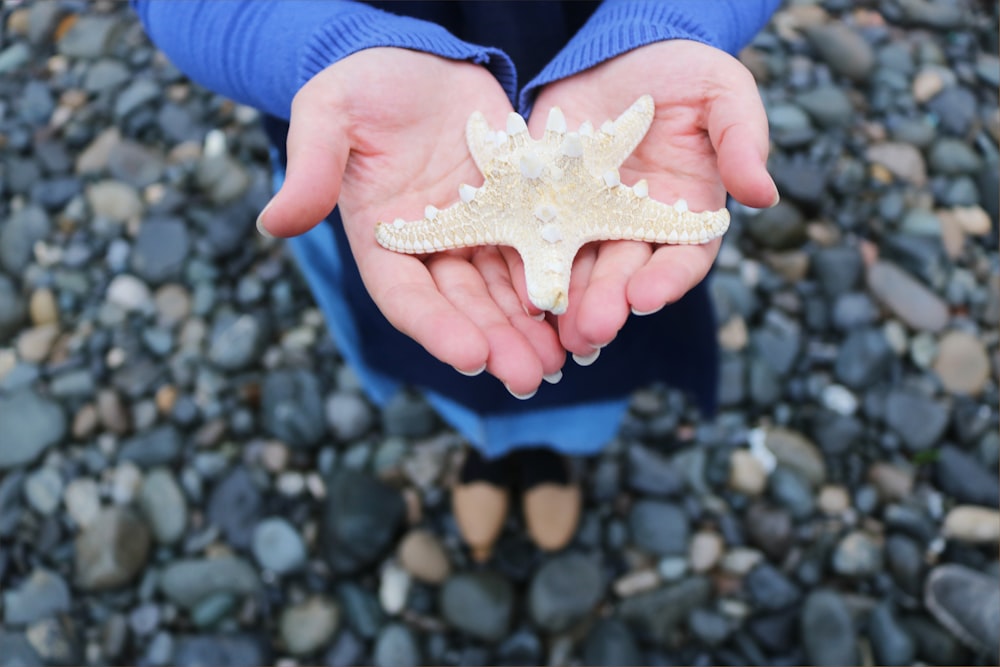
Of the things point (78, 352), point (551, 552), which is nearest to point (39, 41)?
point (78, 352)

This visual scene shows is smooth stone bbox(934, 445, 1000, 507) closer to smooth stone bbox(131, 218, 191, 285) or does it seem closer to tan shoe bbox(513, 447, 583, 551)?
tan shoe bbox(513, 447, 583, 551)

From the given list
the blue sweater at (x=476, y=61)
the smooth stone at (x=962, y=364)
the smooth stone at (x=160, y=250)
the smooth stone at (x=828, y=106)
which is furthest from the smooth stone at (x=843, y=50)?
the smooth stone at (x=160, y=250)

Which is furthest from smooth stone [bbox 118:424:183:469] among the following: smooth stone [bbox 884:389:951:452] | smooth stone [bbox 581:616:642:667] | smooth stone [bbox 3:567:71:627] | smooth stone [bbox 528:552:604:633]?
smooth stone [bbox 884:389:951:452]

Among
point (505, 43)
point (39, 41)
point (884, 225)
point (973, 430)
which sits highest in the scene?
point (505, 43)

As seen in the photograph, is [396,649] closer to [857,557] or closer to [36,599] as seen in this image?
[36,599]

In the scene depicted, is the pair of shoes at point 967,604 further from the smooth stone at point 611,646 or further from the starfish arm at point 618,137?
the starfish arm at point 618,137

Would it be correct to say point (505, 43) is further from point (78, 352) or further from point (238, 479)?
point (78, 352)
